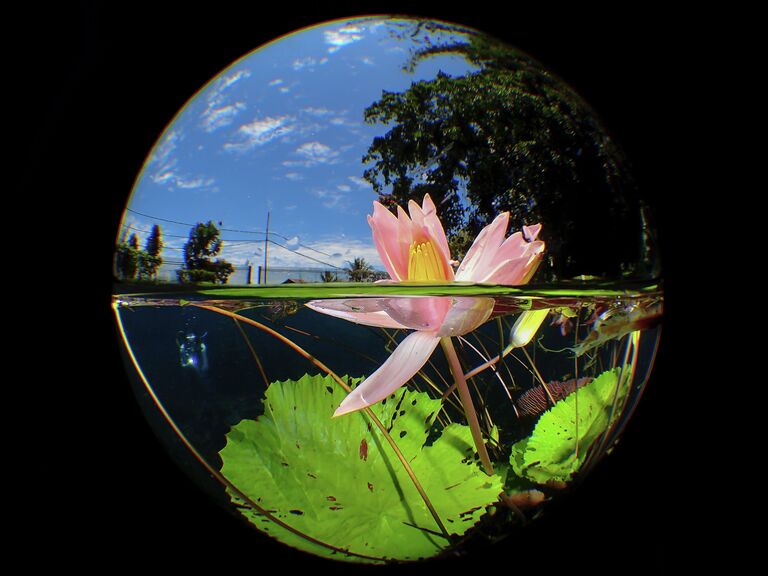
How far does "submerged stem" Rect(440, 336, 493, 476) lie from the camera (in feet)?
1.55

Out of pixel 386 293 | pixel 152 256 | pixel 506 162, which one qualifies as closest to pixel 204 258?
pixel 152 256

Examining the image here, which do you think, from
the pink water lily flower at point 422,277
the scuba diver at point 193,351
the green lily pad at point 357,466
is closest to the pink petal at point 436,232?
the pink water lily flower at point 422,277

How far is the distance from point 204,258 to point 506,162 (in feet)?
0.93

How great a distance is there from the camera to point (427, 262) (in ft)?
1.57

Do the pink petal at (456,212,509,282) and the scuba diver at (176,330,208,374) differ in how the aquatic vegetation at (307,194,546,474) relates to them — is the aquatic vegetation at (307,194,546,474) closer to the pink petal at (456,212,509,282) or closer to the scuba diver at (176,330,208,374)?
the pink petal at (456,212,509,282)

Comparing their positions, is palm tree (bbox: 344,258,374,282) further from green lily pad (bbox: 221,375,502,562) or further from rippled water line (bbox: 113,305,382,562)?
rippled water line (bbox: 113,305,382,562)

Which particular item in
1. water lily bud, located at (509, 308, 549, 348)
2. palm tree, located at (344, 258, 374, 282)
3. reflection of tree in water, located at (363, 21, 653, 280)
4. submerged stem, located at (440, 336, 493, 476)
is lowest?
submerged stem, located at (440, 336, 493, 476)

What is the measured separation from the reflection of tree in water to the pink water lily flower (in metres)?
0.01

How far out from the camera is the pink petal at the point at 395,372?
448 mm

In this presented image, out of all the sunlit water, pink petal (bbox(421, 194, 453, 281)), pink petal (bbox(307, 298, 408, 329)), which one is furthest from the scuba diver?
pink petal (bbox(421, 194, 453, 281))

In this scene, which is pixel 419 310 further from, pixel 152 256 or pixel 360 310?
pixel 152 256

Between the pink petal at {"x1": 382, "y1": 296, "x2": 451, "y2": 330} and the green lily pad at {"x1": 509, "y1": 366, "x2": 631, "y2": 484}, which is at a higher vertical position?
the pink petal at {"x1": 382, "y1": 296, "x2": 451, "y2": 330}

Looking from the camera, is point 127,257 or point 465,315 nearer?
point 465,315

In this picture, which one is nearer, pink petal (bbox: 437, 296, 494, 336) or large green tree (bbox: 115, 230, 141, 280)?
pink petal (bbox: 437, 296, 494, 336)
